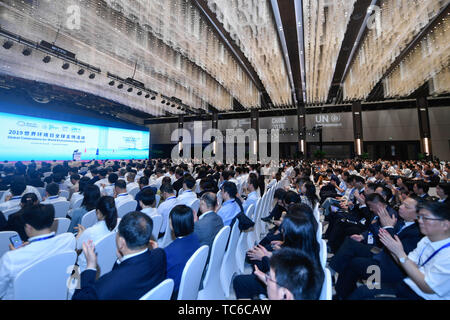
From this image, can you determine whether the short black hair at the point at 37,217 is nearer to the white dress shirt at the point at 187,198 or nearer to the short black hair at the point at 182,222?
the short black hair at the point at 182,222

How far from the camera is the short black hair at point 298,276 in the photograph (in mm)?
980

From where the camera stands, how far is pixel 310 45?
7668 mm

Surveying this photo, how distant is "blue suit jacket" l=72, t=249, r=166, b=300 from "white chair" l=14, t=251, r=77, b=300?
1.11 ft

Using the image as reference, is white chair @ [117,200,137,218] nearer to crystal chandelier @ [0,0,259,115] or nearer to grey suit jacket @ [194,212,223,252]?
grey suit jacket @ [194,212,223,252]

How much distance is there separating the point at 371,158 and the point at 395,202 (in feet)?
53.5

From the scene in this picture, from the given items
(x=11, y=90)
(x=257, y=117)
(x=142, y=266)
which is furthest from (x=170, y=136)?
(x=142, y=266)

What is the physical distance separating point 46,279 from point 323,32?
8.69 meters

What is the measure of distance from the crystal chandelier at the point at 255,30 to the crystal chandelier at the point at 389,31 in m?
3.07

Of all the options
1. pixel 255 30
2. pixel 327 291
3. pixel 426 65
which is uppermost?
pixel 426 65

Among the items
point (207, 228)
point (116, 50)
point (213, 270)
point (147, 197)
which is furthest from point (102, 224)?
point (116, 50)

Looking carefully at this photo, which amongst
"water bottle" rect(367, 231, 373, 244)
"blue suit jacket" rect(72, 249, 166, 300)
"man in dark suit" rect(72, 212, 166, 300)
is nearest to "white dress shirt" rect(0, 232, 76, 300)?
"man in dark suit" rect(72, 212, 166, 300)

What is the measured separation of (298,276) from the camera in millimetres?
996

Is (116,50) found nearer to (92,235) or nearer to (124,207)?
(124,207)

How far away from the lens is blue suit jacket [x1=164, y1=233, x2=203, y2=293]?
5.37 feet
